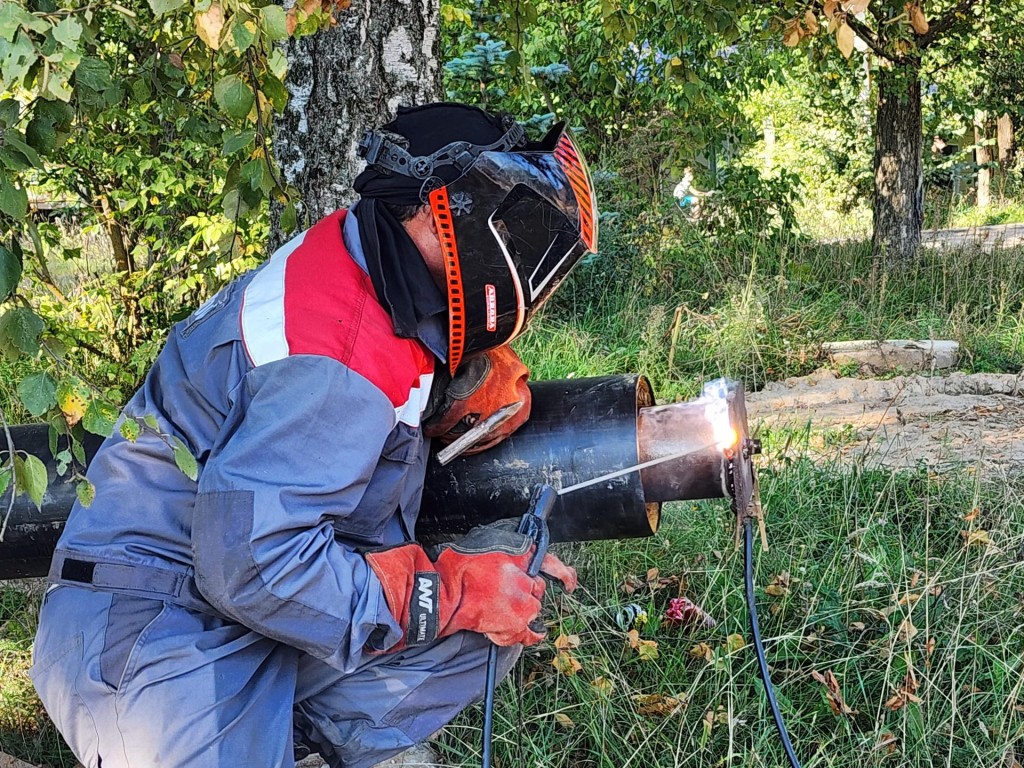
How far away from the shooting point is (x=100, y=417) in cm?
161

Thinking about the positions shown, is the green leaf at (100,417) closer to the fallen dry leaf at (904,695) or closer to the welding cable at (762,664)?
the welding cable at (762,664)

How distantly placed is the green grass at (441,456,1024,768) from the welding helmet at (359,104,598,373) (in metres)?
1.15

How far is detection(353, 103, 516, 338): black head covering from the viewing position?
80.6 inches

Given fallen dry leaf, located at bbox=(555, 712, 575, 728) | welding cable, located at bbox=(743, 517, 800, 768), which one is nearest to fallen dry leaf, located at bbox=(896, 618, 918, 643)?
welding cable, located at bbox=(743, 517, 800, 768)

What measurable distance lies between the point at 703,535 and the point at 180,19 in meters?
2.68

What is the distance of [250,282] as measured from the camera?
215 centimetres

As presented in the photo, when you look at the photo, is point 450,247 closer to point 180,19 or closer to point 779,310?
point 180,19

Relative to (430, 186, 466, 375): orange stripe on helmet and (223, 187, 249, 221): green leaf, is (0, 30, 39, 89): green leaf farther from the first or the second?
(223, 187, 249, 221): green leaf

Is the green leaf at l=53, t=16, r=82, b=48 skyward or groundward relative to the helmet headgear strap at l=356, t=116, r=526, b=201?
skyward

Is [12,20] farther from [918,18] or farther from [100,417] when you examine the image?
[918,18]

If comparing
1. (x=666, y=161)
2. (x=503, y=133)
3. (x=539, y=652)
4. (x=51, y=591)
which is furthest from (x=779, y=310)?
(x=51, y=591)

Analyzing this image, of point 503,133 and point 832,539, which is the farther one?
point 832,539

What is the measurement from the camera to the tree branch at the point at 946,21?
7963 mm

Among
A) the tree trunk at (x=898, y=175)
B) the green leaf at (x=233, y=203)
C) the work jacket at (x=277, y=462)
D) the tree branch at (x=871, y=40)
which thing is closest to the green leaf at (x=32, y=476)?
the work jacket at (x=277, y=462)
